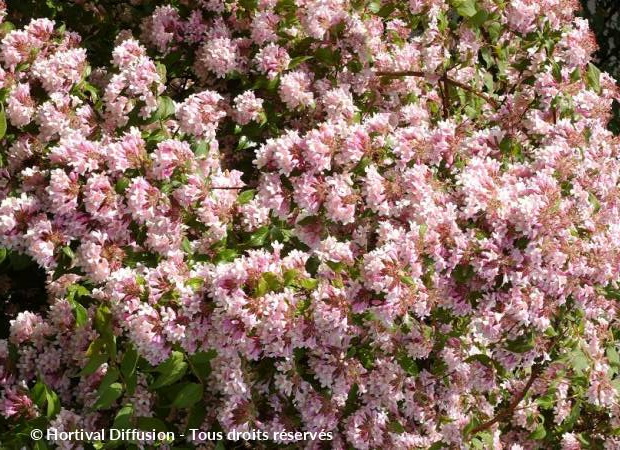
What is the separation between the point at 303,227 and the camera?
89.0 inches

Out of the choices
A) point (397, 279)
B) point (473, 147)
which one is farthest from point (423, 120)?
point (397, 279)

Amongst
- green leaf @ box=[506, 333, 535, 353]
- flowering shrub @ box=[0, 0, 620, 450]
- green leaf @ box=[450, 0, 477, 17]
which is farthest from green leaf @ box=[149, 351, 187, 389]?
green leaf @ box=[450, 0, 477, 17]

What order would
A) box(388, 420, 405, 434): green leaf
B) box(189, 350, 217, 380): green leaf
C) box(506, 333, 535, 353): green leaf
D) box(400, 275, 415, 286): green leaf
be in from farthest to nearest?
box(388, 420, 405, 434): green leaf → box(506, 333, 535, 353): green leaf → box(189, 350, 217, 380): green leaf → box(400, 275, 415, 286): green leaf

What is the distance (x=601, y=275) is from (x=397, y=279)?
604 millimetres

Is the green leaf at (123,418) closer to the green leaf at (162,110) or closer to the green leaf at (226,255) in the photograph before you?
the green leaf at (226,255)

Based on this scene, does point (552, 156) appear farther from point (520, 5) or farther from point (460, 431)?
point (460, 431)

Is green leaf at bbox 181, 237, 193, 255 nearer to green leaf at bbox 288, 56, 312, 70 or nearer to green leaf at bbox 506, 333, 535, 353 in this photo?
green leaf at bbox 288, 56, 312, 70

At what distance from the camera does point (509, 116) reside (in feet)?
8.91

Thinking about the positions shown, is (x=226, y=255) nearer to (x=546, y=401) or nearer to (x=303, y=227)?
(x=303, y=227)

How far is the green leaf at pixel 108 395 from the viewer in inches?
84.0

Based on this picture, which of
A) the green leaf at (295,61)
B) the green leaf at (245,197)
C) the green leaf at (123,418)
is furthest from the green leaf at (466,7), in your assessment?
the green leaf at (123,418)

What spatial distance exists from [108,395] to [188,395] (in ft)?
0.68

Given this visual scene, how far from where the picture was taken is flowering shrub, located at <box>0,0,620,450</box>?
2062 millimetres

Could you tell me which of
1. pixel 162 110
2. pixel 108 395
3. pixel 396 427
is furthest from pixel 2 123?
pixel 396 427
